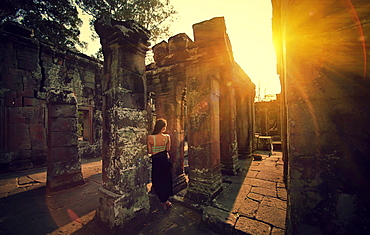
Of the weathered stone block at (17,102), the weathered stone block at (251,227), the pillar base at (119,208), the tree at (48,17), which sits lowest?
the weathered stone block at (251,227)

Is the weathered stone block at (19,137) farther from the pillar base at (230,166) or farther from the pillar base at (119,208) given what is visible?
the pillar base at (230,166)

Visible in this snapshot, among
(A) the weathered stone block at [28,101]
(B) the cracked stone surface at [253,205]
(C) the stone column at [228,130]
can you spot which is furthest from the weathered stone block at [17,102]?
(B) the cracked stone surface at [253,205]

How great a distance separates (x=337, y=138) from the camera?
115 cm

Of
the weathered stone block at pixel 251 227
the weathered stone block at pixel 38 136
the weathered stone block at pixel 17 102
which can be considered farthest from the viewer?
the weathered stone block at pixel 38 136

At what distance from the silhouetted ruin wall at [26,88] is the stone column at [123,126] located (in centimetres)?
393

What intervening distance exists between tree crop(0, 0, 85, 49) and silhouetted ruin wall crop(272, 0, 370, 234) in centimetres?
1148

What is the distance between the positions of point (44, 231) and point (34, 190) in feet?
7.68

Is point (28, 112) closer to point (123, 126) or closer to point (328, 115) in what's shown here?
point (123, 126)

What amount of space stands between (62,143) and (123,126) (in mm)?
3109

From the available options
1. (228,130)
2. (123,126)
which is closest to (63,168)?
(123,126)

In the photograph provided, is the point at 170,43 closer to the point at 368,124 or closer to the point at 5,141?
the point at 368,124

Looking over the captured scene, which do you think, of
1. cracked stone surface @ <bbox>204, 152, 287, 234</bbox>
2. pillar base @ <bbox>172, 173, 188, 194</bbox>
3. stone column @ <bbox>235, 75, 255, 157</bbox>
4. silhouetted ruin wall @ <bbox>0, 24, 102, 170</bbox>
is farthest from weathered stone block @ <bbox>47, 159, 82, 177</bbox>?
stone column @ <bbox>235, 75, 255, 157</bbox>

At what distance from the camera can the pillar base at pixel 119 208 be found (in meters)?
2.21

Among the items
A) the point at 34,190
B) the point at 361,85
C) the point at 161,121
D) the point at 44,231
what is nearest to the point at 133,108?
the point at 161,121
